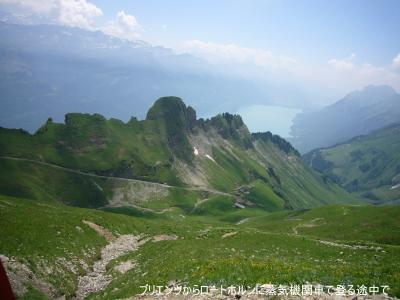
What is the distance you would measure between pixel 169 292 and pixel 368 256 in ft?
79.7

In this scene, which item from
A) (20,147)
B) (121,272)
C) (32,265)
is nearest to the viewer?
(32,265)

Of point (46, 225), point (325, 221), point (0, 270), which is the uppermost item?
Answer: point (0, 270)

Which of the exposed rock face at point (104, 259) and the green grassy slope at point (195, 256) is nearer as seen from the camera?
the green grassy slope at point (195, 256)

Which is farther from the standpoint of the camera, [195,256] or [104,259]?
[104,259]

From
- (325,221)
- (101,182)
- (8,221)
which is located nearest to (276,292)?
(8,221)

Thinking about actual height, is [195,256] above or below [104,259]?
above

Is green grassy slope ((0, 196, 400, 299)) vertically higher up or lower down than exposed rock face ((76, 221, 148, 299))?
higher up

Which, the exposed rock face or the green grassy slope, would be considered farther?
the exposed rock face

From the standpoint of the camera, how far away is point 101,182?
614ft

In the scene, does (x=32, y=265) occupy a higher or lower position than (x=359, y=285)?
lower

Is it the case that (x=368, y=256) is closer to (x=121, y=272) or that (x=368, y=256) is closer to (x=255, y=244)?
(x=255, y=244)

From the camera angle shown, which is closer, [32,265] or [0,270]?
[0,270]

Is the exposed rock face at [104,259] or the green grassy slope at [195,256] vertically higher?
the green grassy slope at [195,256]

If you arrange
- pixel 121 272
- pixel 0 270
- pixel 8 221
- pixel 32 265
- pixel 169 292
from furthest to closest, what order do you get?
pixel 8 221 < pixel 121 272 < pixel 32 265 < pixel 169 292 < pixel 0 270
